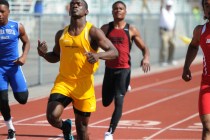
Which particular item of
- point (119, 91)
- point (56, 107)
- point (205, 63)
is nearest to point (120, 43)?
point (119, 91)

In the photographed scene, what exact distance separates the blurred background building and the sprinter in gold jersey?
9398 millimetres

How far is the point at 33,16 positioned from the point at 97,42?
10760 millimetres

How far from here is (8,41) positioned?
1190cm

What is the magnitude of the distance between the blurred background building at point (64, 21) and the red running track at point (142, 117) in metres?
1.75

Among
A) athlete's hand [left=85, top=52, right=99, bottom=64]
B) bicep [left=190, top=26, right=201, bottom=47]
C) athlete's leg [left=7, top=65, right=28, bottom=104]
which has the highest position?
bicep [left=190, top=26, right=201, bottom=47]

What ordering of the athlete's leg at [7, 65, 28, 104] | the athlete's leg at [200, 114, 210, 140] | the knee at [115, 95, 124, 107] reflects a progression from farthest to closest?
the knee at [115, 95, 124, 107]
the athlete's leg at [7, 65, 28, 104]
the athlete's leg at [200, 114, 210, 140]

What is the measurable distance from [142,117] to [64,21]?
7.86 m

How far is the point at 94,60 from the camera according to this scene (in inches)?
359

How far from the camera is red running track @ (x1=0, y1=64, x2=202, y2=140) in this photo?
12.6 m

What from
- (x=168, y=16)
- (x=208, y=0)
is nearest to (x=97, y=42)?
(x=208, y=0)

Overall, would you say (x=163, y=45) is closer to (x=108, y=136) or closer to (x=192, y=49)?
(x=108, y=136)

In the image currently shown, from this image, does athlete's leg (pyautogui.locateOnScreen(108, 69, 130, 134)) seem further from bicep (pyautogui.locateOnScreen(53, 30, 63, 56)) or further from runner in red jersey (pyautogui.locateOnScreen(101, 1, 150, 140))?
bicep (pyautogui.locateOnScreen(53, 30, 63, 56))

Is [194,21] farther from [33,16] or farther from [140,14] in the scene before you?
[33,16]

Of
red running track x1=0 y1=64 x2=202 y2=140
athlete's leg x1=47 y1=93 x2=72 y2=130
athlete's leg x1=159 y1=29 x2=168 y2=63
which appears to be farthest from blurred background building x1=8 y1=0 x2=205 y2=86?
athlete's leg x1=47 y1=93 x2=72 y2=130
